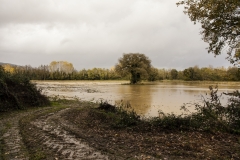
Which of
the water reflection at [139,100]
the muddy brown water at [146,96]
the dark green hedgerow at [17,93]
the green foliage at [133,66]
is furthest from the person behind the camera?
the green foliage at [133,66]

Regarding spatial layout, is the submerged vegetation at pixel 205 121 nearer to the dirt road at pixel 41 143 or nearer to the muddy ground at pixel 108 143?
the muddy ground at pixel 108 143

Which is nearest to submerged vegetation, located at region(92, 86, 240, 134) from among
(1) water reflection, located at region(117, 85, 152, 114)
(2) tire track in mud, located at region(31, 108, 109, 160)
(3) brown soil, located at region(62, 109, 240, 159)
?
(3) brown soil, located at region(62, 109, 240, 159)

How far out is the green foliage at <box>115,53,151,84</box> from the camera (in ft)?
224

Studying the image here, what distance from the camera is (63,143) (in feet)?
24.8

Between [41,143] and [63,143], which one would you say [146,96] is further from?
[41,143]

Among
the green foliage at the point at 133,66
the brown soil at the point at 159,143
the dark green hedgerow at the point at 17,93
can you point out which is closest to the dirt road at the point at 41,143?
the brown soil at the point at 159,143

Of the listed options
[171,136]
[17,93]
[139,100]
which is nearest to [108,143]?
[171,136]

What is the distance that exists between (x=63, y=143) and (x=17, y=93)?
11.2m

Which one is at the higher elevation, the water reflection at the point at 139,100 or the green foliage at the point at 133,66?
the green foliage at the point at 133,66

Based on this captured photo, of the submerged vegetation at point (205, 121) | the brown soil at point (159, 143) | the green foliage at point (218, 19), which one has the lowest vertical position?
the brown soil at point (159, 143)

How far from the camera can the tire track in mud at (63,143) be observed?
6.38m

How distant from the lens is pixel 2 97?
1540 cm

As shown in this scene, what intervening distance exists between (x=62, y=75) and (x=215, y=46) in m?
115

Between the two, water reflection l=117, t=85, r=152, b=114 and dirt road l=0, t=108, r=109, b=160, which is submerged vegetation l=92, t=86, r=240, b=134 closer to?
dirt road l=0, t=108, r=109, b=160
